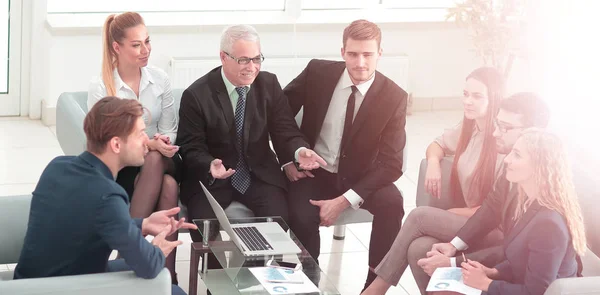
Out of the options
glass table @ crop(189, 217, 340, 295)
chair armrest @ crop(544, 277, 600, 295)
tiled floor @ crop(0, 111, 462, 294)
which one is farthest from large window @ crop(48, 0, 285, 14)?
chair armrest @ crop(544, 277, 600, 295)

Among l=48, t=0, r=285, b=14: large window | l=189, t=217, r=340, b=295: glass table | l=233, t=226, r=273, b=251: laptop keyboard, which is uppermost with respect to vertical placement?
l=48, t=0, r=285, b=14: large window

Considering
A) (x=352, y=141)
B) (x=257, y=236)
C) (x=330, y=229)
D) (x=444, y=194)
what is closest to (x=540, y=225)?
Answer: (x=444, y=194)

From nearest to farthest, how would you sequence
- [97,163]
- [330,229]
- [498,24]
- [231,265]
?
[97,163], [231,265], [330,229], [498,24]

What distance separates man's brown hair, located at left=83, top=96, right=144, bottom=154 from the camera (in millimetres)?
3230

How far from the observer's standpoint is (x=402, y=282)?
190 inches

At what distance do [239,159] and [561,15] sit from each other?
8.96 feet

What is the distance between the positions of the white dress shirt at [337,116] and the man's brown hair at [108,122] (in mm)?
1490

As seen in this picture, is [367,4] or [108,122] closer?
[108,122]

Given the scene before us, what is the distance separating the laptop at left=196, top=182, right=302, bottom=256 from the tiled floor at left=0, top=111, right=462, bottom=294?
59cm

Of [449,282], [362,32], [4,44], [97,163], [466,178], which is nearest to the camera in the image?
[97,163]

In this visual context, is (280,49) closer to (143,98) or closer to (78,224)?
(143,98)

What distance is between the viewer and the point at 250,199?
174 inches

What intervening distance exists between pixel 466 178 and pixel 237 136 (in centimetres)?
107

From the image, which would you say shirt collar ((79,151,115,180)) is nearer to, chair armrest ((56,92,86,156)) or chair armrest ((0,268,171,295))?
chair armrest ((0,268,171,295))
